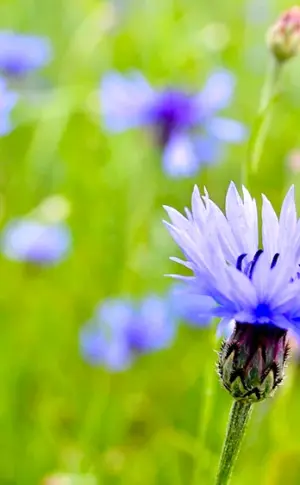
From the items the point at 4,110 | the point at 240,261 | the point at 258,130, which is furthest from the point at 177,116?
the point at 240,261

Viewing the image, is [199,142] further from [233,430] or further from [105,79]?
[233,430]

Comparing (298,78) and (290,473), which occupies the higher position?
(298,78)

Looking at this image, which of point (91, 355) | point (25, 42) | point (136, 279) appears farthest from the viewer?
point (25, 42)

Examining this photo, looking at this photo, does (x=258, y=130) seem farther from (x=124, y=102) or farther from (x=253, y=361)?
(x=124, y=102)

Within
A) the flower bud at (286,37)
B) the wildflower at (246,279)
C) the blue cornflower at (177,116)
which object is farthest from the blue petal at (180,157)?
the wildflower at (246,279)

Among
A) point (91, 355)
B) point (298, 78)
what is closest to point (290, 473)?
point (91, 355)

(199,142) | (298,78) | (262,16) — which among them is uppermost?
(262,16)
